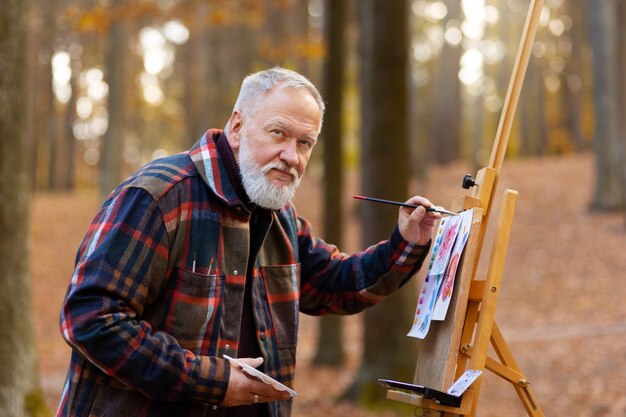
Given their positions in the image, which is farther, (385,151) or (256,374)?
(385,151)

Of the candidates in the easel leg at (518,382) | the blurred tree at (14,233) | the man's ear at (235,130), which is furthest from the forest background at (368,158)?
the easel leg at (518,382)

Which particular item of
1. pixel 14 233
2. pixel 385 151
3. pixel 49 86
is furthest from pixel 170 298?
pixel 49 86

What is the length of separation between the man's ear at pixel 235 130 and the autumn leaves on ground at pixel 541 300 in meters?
4.88

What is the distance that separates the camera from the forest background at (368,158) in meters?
5.72

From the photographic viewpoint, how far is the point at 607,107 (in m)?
14.1

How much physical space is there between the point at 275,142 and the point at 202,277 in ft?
1.68

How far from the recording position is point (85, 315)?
7.48 ft

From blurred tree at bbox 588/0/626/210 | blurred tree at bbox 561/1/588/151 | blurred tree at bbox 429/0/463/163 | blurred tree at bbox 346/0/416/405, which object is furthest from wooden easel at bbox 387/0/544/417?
blurred tree at bbox 561/1/588/151

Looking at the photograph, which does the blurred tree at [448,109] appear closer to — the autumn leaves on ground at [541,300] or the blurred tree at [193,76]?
the autumn leaves on ground at [541,300]

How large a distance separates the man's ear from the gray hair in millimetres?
30

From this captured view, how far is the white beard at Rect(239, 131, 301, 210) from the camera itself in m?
2.61

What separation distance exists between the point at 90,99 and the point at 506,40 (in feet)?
58.2

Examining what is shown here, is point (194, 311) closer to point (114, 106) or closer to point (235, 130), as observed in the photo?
point (235, 130)

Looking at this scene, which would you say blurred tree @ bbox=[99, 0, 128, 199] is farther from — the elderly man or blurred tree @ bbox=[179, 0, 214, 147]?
the elderly man
